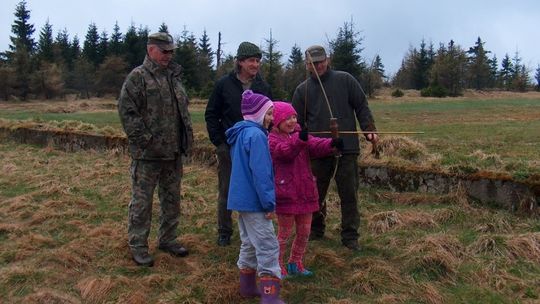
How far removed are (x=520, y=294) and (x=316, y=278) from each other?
1.58 meters

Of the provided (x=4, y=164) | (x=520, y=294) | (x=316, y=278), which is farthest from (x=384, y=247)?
(x=4, y=164)

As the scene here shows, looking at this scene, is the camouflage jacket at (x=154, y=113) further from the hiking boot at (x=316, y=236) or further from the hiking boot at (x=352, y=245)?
the hiking boot at (x=352, y=245)

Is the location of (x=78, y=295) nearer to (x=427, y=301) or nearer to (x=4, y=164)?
(x=427, y=301)

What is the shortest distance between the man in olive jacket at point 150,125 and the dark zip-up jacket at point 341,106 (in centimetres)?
128

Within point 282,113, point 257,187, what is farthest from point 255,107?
point 257,187

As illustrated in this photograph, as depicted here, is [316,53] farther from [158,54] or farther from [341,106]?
[158,54]

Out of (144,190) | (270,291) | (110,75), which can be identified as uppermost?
(110,75)

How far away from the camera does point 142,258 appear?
198 inches

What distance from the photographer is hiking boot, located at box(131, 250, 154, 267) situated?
16.3ft

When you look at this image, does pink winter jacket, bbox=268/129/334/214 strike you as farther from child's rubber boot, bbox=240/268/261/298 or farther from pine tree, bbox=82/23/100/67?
pine tree, bbox=82/23/100/67

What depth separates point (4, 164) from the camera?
431 inches

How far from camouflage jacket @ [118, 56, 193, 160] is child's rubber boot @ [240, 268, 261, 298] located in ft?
4.88

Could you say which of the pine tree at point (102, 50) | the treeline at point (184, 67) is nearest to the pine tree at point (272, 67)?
the treeline at point (184, 67)

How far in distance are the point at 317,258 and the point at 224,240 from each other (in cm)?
114
